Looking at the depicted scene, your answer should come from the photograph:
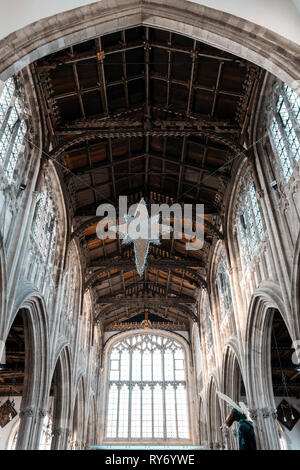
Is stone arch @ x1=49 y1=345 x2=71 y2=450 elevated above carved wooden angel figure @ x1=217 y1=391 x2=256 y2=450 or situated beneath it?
elevated above

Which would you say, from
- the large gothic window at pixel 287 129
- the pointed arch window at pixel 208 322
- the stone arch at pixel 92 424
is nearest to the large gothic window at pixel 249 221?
the large gothic window at pixel 287 129

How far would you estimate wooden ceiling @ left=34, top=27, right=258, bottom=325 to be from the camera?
11508 mm

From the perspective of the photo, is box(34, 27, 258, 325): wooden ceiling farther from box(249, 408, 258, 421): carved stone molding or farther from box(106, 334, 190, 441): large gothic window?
box(106, 334, 190, 441): large gothic window

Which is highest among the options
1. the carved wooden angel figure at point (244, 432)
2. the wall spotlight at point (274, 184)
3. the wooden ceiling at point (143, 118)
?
the wooden ceiling at point (143, 118)

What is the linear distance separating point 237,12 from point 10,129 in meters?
6.36

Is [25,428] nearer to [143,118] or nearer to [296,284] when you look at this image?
[296,284]

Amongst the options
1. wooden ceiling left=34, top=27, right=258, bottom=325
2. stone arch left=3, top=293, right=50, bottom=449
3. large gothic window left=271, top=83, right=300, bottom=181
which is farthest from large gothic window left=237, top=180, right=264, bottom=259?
stone arch left=3, top=293, right=50, bottom=449

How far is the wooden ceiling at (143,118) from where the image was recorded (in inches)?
453

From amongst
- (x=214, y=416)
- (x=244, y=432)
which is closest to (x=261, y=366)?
(x=244, y=432)

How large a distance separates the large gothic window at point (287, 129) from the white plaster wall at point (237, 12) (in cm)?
242

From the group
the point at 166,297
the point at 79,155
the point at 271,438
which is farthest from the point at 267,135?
the point at 166,297

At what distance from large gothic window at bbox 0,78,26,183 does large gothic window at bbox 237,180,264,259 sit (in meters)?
7.74

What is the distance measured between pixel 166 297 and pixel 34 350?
12.7m

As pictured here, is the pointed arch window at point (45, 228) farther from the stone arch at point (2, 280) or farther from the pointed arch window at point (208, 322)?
the pointed arch window at point (208, 322)
